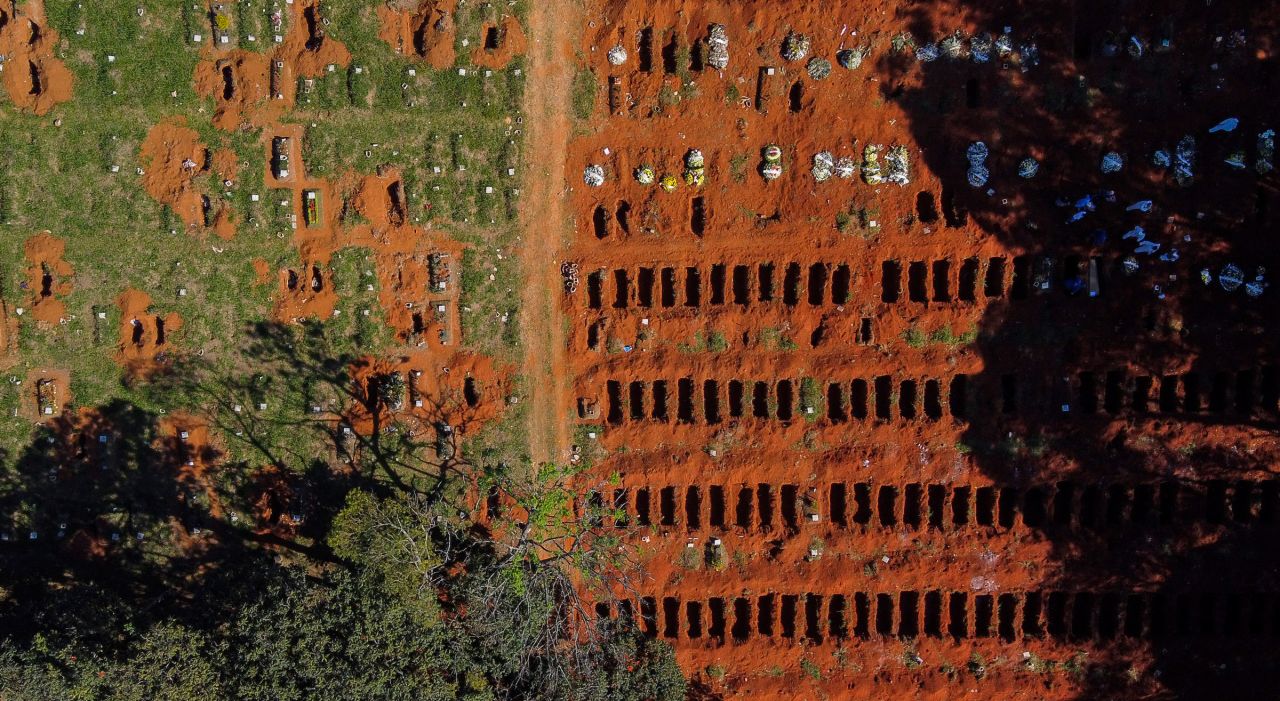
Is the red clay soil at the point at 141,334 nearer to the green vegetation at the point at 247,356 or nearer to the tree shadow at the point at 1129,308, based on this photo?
the green vegetation at the point at 247,356

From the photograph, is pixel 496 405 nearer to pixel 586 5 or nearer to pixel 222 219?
pixel 222 219

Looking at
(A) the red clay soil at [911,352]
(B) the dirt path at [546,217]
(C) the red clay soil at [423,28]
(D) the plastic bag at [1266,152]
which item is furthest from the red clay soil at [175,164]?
(D) the plastic bag at [1266,152]

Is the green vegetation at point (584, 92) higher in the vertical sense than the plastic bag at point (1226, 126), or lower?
higher

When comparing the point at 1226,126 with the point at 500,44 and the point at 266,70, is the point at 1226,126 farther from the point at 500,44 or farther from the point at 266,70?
the point at 266,70

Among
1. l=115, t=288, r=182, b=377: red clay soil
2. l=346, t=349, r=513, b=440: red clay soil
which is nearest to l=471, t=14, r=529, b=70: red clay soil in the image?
l=346, t=349, r=513, b=440: red clay soil

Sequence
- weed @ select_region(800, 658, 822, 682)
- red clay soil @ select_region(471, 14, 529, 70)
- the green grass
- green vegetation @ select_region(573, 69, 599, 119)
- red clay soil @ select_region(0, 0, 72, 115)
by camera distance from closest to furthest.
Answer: red clay soil @ select_region(0, 0, 72, 115), the green grass, red clay soil @ select_region(471, 14, 529, 70), green vegetation @ select_region(573, 69, 599, 119), weed @ select_region(800, 658, 822, 682)

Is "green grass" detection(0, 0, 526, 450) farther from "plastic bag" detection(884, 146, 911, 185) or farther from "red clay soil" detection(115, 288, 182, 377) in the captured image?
"plastic bag" detection(884, 146, 911, 185)

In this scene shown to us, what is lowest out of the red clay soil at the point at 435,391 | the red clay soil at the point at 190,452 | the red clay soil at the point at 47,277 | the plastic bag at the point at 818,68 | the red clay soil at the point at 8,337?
the red clay soil at the point at 190,452
